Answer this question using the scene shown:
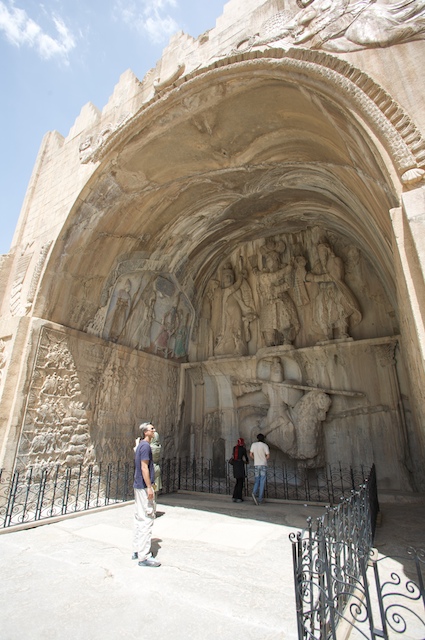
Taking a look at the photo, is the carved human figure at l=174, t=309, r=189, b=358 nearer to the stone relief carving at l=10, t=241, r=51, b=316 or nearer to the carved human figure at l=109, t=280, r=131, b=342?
the carved human figure at l=109, t=280, r=131, b=342

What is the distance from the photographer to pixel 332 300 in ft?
29.1

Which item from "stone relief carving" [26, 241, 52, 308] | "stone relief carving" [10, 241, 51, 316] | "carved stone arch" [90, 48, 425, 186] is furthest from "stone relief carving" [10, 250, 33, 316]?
"carved stone arch" [90, 48, 425, 186]

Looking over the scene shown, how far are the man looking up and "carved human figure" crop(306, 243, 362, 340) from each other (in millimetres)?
6238

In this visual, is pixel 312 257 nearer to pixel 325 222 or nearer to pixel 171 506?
pixel 325 222

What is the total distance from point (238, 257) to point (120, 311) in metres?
4.02

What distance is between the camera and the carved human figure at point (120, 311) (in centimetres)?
831

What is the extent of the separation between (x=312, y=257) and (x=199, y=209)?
11.0 feet

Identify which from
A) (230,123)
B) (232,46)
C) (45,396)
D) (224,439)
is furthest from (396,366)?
(45,396)

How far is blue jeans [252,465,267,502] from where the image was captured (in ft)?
22.1

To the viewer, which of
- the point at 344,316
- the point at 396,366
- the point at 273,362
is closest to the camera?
the point at 396,366

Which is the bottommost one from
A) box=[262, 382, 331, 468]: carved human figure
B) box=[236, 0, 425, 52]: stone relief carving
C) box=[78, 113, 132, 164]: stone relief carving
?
box=[262, 382, 331, 468]: carved human figure

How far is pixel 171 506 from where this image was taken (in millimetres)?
6543

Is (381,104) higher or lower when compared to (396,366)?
higher

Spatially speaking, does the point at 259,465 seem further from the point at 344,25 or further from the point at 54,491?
the point at 344,25
